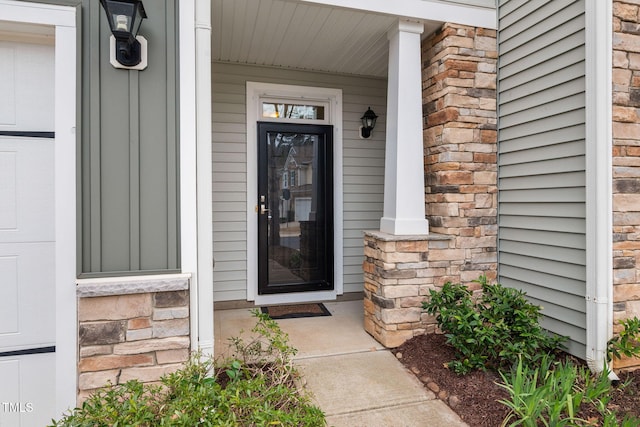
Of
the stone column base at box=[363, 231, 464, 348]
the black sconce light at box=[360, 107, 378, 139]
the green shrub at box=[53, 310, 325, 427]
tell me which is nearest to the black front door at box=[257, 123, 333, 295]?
the black sconce light at box=[360, 107, 378, 139]

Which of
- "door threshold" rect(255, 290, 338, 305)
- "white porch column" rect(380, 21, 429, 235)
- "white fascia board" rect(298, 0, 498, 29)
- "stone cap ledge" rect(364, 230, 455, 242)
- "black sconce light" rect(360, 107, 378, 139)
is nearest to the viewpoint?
"white fascia board" rect(298, 0, 498, 29)

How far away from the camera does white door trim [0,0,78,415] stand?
2.05 meters

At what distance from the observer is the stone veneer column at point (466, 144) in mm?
3002

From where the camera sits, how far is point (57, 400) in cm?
206

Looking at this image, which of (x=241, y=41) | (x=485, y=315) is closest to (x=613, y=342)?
(x=485, y=315)

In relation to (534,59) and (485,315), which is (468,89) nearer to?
(534,59)

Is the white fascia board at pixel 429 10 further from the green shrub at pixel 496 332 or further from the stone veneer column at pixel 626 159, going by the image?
the green shrub at pixel 496 332

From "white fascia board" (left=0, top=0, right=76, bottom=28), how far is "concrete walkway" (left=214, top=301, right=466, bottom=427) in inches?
92.4

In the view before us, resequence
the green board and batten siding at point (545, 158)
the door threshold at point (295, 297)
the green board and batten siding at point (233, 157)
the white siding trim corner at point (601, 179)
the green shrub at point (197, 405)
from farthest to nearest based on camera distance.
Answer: the door threshold at point (295, 297) → the green board and batten siding at point (233, 157) → the green board and batten siding at point (545, 158) → the white siding trim corner at point (601, 179) → the green shrub at point (197, 405)

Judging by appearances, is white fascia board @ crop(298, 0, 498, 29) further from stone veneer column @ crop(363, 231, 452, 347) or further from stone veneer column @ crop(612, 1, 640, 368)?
stone veneer column @ crop(363, 231, 452, 347)

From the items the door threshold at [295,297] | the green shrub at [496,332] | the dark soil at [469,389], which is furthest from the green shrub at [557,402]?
the door threshold at [295,297]

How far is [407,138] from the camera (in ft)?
9.93

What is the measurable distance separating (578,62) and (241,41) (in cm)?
268

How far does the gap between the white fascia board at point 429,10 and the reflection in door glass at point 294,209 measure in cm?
163
